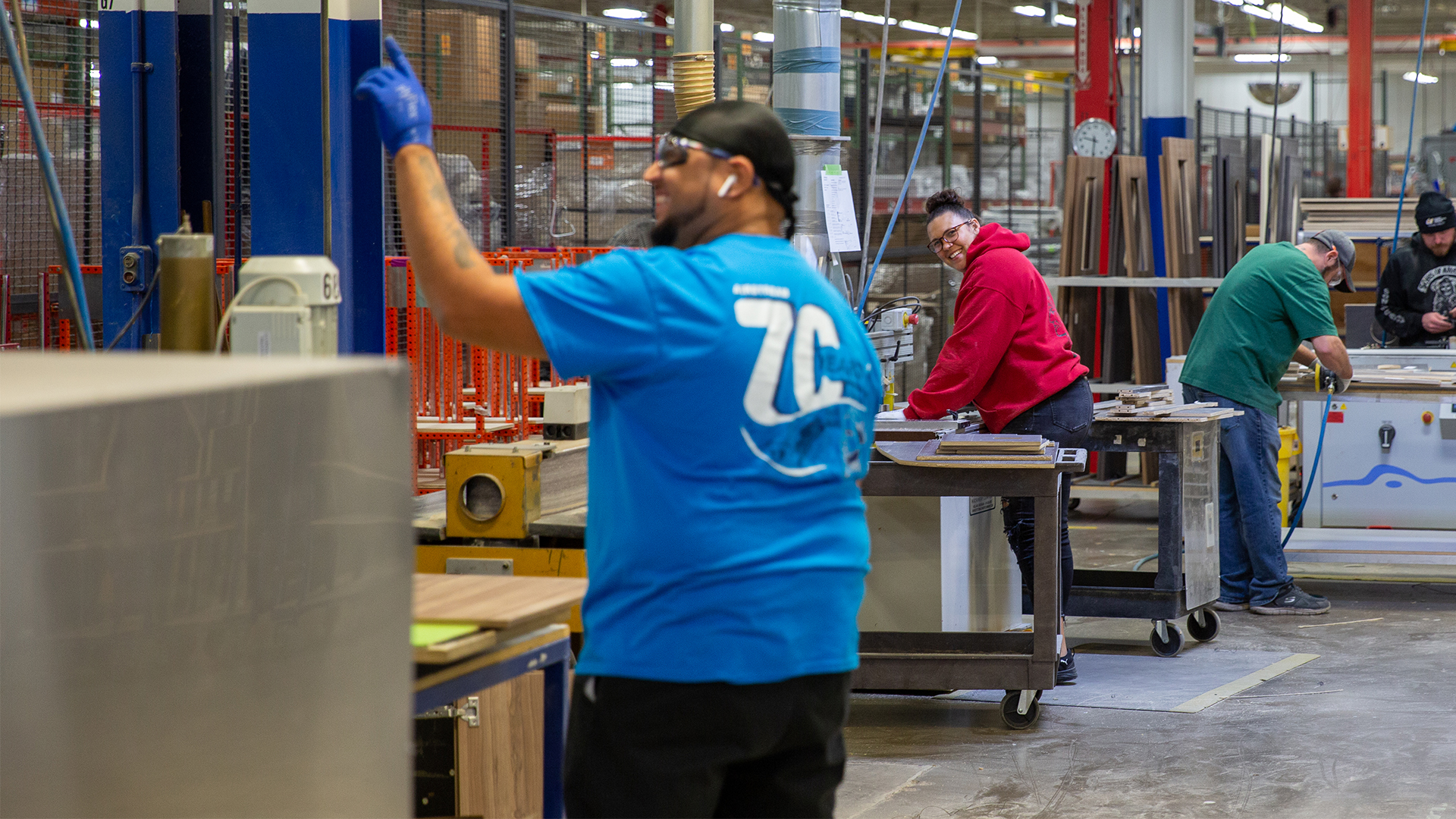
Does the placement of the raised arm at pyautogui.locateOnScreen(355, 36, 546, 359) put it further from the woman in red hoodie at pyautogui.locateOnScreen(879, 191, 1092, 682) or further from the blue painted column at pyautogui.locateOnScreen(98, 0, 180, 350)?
the woman in red hoodie at pyautogui.locateOnScreen(879, 191, 1092, 682)

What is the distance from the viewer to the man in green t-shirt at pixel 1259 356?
6.66 meters

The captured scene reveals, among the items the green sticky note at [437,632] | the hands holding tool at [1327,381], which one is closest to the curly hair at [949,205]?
the hands holding tool at [1327,381]

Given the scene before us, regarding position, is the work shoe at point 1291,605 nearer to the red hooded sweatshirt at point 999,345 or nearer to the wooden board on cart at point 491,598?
the red hooded sweatshirt at point 999,345

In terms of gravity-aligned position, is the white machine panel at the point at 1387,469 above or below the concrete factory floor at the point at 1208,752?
above

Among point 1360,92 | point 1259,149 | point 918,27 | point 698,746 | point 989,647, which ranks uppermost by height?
point 918,27

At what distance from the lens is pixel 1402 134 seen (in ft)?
97.6

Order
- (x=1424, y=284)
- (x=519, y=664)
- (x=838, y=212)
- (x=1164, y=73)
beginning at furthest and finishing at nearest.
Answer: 1. (x=1164, y=73)
2. (x=1424, y=284)
3. (x=838, y=212)
4. (x=519, y=664)

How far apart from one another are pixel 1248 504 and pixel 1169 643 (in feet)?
3.20

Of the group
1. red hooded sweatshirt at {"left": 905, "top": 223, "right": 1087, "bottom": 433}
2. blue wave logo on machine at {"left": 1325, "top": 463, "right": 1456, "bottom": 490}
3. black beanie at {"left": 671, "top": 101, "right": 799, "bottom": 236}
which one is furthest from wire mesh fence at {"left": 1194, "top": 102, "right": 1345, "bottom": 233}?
black beanie at {"left": 671, "top": 101, "right": 799, "bottom": 236}

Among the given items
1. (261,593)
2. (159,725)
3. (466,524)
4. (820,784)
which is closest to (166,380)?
(261,593)

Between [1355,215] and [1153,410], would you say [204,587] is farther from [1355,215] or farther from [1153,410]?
[1355,215]

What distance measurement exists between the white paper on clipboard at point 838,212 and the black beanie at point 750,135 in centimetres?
251

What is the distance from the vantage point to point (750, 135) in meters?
2.22

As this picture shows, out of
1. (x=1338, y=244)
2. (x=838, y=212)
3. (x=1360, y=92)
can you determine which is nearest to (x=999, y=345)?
(x=838, y=212)
